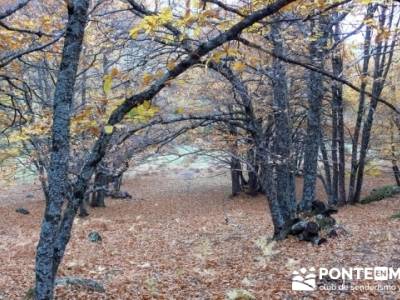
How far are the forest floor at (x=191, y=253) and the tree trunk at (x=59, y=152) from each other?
10.4 feet

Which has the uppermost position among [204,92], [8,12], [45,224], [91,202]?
[204,92]

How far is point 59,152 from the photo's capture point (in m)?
3.11

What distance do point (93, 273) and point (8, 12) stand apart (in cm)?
585

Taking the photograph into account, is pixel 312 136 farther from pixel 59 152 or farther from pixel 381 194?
pixel 59 152

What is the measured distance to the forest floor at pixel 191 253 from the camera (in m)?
6.43

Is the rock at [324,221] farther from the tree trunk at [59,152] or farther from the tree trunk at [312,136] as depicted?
the tree trunk at [59,152]

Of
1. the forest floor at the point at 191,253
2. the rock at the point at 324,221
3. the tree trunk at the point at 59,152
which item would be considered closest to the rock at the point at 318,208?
the rock at the point at 324,221

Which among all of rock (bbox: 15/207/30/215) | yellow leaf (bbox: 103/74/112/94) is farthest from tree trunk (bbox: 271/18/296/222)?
rock (bbox: 15/207/30/215)

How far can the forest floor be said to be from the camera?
6426mm

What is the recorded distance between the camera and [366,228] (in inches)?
394

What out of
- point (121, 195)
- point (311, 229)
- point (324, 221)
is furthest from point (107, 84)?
point (121, 195)

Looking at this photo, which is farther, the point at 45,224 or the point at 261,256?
the point at 261,256

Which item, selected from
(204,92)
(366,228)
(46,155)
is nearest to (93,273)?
(46,155)

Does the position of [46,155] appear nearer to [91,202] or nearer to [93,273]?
[93,273]
